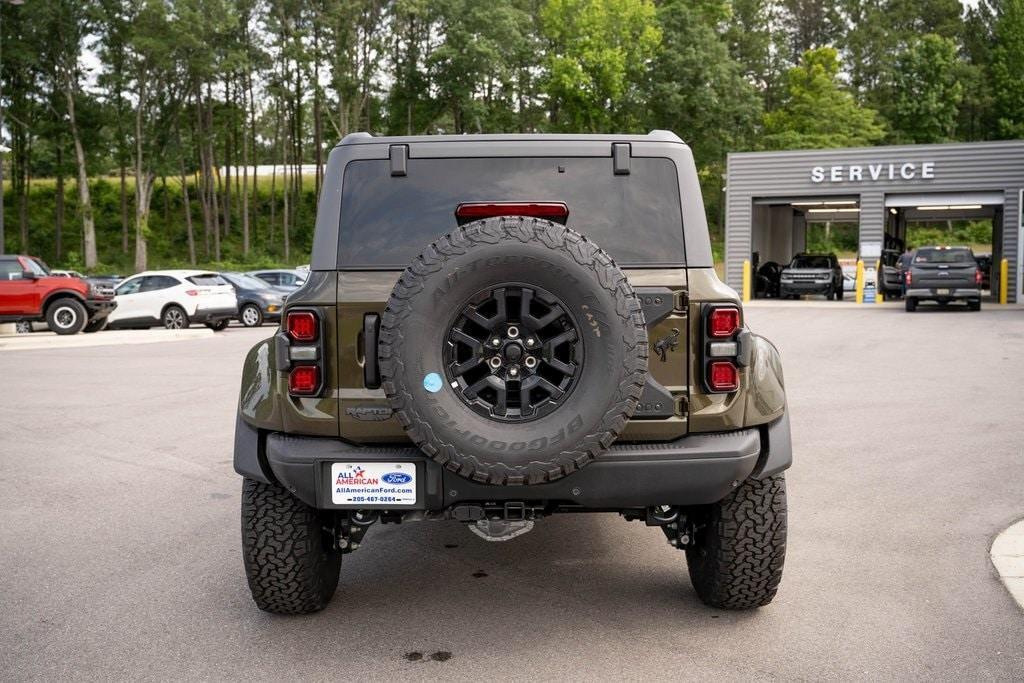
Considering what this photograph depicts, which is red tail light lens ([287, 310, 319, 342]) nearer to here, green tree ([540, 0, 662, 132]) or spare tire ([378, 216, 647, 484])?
spare tire ([378, 216, 647, 484])

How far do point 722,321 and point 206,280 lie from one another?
2373 centimetres

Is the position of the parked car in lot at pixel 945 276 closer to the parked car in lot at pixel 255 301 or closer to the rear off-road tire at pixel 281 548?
the parked car in lot at pixel 255 301

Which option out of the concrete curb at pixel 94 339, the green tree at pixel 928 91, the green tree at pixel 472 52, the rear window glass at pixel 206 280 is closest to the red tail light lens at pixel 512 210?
the concrete curb at pixel 94 339

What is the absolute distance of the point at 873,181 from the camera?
37.6 metres

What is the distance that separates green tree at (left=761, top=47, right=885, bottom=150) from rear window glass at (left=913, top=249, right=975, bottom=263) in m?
42.1

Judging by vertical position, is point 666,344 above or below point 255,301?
above

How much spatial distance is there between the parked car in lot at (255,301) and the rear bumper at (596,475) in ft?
79.3

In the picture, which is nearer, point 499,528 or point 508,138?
point 499,528

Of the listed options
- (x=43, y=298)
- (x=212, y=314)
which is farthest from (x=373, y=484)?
(x=212, y=314)

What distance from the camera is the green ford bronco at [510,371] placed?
11.5 ft

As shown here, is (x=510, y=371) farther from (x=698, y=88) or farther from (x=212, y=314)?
(x=698, y=88)

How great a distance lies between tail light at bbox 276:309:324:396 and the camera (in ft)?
12.8

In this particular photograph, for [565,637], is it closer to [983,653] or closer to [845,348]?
[983,653]

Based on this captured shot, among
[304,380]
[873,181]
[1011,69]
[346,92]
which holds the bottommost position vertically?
[304,380]
